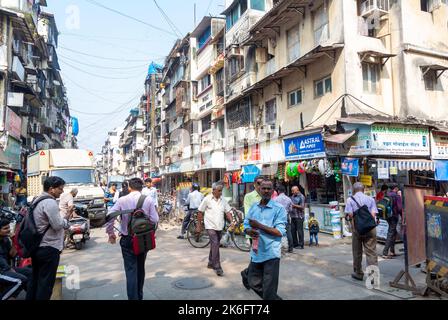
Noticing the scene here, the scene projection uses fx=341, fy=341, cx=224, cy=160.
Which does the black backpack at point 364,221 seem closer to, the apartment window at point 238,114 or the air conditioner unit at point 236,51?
the apartment window at point 238,114

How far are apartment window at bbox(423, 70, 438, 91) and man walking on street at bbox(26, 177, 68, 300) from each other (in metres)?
14.5

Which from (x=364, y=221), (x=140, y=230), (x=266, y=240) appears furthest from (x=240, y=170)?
(x=266, y=240)

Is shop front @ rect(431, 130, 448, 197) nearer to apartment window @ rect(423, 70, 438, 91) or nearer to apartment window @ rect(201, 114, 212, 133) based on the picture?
apartment window @ rect(423, 70, 438, 91)

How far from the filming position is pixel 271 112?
1772 centimetres

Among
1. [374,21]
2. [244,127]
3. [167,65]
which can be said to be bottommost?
[244,127]

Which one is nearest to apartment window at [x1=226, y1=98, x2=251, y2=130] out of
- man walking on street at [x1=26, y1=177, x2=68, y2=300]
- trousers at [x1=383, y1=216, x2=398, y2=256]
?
trousers at [x1=383, y1=216, x2=398, y2=256]

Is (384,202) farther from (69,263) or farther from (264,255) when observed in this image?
(69,263)

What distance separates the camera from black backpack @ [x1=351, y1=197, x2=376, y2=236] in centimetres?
626

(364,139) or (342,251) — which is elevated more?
(364,139)

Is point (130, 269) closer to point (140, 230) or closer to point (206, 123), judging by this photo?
point (140, 230)

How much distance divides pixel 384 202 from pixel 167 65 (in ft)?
104

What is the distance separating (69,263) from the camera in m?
8.30

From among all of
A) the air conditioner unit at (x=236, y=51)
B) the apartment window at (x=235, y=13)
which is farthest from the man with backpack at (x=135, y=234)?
the apartment window at (x=235, y=13)

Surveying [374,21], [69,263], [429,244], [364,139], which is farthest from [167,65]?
[429,244]
